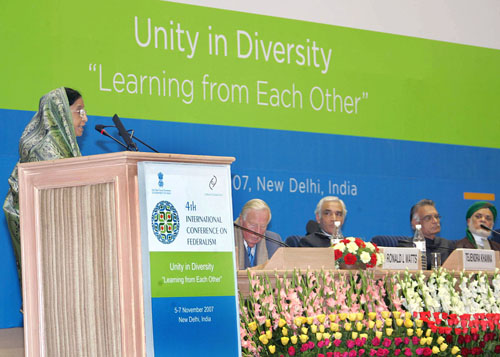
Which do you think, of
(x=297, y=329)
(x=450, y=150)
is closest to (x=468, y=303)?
(x=297, y=329)

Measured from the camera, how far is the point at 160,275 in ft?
7.98

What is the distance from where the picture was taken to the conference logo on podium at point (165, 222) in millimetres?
2449

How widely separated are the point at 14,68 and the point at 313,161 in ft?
7.62

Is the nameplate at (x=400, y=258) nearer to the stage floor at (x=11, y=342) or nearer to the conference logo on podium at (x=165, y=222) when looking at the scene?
the conference logo on podium at (x=165, y=222)

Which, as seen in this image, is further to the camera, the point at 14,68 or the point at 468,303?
the point at 14,68

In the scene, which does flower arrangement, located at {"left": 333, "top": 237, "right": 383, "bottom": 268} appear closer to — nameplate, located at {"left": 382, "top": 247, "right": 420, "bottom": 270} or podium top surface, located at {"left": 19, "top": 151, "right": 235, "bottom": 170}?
nameplate, located at {"left": 382, "top": 247, "right": 420, "bottom": 270}

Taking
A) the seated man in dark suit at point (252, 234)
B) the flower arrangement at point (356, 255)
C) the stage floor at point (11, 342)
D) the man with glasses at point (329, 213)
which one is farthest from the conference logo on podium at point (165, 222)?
the man with glasses at point (329, 213)

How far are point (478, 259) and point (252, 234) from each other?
151cm

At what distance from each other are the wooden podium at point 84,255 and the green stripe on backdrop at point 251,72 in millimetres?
2275

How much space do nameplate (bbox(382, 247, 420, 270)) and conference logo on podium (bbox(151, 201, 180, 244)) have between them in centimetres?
172

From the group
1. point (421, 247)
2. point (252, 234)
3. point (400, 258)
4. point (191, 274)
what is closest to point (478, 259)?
point (421, 247)

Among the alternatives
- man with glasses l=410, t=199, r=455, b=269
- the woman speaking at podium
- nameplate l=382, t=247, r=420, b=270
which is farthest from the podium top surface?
man with glasses l=410, t=199, r=455, b=269

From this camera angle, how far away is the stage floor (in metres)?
4.05

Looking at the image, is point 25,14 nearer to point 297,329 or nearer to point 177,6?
point 177,6
